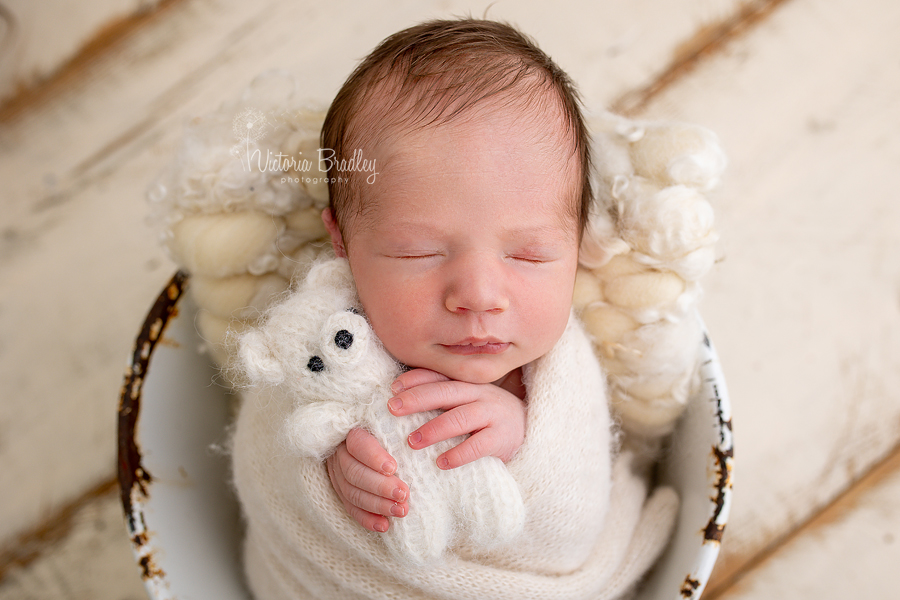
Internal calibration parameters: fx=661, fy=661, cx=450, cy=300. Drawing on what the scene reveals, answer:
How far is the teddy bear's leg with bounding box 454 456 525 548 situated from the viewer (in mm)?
699

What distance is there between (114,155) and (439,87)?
837mm

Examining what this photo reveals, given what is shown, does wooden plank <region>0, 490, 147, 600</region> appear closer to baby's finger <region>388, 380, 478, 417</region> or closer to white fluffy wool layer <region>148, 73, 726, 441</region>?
white fluffy wool layer <region>148, 73, 726, 441</region>

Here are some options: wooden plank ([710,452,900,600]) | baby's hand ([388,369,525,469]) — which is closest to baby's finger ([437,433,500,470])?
baby's hand ([388,369,525,469])

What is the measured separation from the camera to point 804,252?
1.23 m

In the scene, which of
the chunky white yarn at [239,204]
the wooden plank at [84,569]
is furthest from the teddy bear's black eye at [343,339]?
the wooden plank at [84,569]

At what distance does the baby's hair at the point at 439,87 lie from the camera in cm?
75

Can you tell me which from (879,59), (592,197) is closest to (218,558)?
(592,197)

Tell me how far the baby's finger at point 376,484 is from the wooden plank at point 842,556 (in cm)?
69

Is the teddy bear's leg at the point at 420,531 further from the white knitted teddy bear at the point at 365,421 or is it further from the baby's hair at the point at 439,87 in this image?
the baby's hair at the point at 439,87

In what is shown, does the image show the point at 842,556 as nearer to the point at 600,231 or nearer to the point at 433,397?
the point at 600,231

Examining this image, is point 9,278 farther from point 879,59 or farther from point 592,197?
point 879,59

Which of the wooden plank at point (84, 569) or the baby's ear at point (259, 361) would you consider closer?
the baby's ear at point (259, 361)

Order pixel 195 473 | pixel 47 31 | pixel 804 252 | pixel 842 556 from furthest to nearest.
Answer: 1. pixel 47 31
2. pixel 804 252
3. pixel 842 556
4. pixel 195 473

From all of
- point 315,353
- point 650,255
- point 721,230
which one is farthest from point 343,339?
point 721,230
